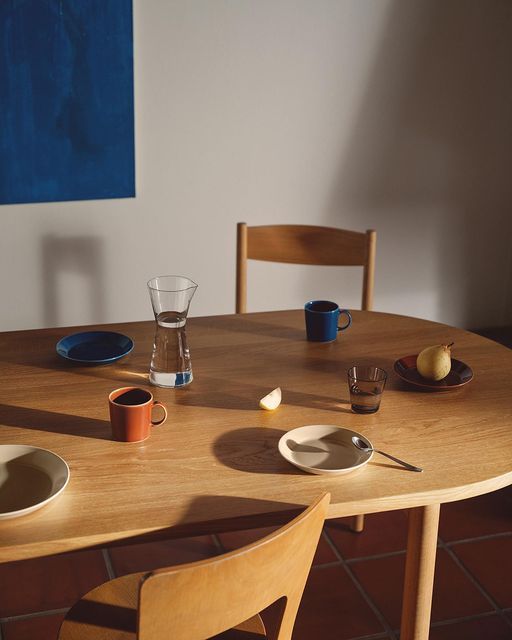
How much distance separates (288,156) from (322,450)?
2038 millimetres

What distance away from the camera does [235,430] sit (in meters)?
1.50

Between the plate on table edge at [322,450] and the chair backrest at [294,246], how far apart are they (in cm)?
93

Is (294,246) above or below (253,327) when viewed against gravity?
above

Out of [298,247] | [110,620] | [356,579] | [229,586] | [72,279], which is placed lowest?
[356,579]

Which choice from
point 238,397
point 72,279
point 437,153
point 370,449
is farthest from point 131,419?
point 437,153

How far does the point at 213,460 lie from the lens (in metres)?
1.39

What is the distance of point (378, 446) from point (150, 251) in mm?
1921

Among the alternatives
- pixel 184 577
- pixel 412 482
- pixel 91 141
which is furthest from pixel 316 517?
pixel 91 141

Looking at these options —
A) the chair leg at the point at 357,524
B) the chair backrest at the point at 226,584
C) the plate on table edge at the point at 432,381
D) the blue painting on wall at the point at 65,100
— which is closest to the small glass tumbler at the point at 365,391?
the plate on table edge at the point at 432,381

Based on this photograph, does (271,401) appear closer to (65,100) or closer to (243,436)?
(243,436)

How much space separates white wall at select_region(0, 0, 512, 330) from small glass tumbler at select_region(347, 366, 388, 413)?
69.1 inches

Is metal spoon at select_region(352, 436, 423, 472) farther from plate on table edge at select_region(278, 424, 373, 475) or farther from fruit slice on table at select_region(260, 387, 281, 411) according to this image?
fruit slice on table at select_region(260, 387, 281, 411)

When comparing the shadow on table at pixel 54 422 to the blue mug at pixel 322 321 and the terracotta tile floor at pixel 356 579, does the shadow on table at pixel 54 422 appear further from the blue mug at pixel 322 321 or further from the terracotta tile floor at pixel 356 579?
the terracotta tile floor at pixel 356 579

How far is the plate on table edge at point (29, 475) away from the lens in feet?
4.19
